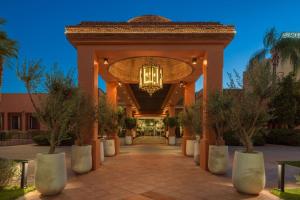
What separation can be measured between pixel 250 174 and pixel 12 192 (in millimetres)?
6998

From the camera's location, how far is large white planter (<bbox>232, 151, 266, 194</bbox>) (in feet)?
18.6

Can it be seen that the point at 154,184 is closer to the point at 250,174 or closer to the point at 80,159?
the point at 250,174

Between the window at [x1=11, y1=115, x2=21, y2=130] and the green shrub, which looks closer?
the green shrub

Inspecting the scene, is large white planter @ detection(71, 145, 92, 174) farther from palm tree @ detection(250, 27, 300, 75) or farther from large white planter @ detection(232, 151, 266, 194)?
palm tree @ detection(250, 27, 300, 75)

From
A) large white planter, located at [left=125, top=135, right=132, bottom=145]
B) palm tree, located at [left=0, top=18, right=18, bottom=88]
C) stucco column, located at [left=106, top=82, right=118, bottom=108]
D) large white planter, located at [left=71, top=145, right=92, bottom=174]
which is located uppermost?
palm tree, located at [left=0, top=18, right=18, bottom=88]

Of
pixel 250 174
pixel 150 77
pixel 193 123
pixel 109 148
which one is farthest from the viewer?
pixel 109 148

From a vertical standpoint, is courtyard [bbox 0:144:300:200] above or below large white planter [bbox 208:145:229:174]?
below

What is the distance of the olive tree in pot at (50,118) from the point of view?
5598mm

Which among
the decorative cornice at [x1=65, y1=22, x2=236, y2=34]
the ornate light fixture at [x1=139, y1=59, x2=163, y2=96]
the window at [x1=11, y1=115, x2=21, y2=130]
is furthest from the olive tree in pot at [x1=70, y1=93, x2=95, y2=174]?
the window at [x1=11, y1=115, x2=21, y2=130]

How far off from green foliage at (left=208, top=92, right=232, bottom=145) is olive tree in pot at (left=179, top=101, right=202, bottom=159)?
1545mm

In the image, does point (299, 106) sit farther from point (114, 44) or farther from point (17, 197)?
point (17, 197)

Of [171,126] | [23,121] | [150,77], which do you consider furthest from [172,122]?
[23,121]

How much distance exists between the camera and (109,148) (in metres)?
12.7

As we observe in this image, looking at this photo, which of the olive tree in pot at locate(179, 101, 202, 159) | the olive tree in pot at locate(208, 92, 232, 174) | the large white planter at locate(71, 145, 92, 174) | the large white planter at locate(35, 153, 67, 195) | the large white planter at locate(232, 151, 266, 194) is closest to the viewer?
the large white planter at locate(35, 153, 67, 195)
